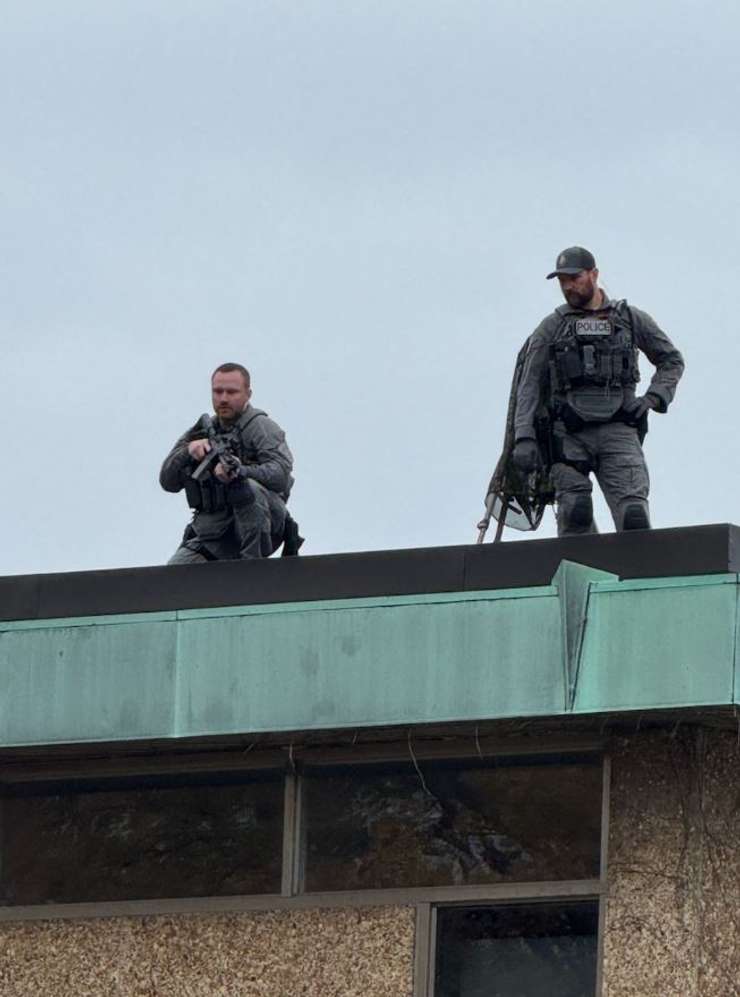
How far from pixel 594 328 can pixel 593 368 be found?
0.85 feet

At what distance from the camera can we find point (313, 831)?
47.5ft

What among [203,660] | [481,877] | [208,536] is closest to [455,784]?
[481,877]

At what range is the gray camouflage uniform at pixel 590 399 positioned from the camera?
52.1 ft

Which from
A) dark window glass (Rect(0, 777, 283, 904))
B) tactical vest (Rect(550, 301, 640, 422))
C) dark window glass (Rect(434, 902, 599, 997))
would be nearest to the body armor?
tactical vest (Rect(550, 301, 640, 422))

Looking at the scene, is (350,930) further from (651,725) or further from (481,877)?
(651,725)

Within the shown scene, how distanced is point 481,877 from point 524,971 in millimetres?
494

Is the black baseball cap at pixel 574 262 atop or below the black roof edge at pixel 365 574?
atop

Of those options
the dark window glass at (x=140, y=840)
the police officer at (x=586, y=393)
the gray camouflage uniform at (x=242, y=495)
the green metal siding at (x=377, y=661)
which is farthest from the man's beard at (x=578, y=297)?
the dark window glass at (x=140, y=840)

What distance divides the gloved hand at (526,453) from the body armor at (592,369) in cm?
24

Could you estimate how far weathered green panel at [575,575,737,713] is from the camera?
13.1m

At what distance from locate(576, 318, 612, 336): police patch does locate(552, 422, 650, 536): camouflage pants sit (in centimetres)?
51

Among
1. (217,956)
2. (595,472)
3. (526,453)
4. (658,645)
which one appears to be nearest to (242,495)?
(526,453)

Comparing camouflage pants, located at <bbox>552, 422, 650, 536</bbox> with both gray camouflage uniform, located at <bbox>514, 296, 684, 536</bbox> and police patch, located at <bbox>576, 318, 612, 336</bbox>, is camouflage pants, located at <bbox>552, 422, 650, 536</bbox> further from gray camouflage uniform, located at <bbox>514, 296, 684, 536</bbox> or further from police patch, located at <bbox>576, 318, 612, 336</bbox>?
police patch, located at <bbox>576, 318, 612, 336</bbox>

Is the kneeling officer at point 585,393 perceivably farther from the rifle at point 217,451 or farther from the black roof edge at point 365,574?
the black roof edge at point 365,574
